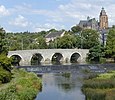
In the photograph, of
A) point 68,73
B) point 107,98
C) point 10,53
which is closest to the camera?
point 107,98

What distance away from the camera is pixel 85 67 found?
72.6 metres

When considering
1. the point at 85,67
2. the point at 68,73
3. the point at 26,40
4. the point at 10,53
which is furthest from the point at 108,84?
the point at 26,40

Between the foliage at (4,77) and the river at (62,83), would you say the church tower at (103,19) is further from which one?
the foliage at (4,77)

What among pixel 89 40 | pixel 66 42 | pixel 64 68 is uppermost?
pixel 89 40

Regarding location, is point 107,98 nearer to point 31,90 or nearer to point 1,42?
point 31,90

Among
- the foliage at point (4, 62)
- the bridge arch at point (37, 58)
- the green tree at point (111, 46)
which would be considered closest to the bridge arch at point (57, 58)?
the bridge arch at point (37, 58)

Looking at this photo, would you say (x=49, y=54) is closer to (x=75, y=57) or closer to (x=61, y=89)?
(x=75, y=57)

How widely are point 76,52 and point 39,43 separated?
102 ft

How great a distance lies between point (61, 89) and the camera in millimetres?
46188

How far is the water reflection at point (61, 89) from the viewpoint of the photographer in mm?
40359

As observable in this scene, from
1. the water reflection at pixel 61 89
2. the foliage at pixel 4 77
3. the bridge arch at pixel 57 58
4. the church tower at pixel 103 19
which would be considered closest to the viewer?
the water reflection at pixel 61 89

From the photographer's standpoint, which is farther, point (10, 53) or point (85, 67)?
point (10, 53)

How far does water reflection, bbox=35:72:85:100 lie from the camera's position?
40.4 metres

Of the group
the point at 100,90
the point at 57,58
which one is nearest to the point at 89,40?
the point at 57,58
